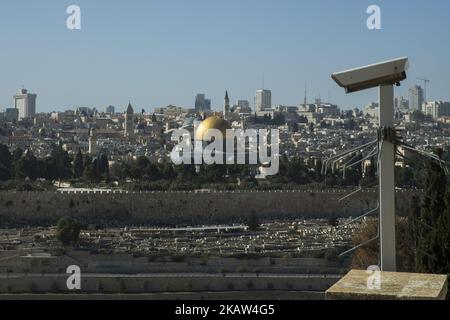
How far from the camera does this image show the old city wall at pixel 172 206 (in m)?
24.7

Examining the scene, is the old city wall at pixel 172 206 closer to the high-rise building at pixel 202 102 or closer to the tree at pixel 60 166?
the tree at pixel 60 166

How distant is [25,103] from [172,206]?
7396cm

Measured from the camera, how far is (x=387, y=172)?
313 centimetres

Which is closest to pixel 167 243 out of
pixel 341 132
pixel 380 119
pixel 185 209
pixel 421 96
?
pixel 185 209

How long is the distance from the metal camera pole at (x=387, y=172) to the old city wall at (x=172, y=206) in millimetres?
21370

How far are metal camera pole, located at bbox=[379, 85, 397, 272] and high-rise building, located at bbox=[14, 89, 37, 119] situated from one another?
309 ft

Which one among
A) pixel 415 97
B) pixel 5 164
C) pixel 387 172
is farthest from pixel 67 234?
pixel 415 97

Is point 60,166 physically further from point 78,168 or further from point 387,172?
point 387,172

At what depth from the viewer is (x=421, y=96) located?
104000mm

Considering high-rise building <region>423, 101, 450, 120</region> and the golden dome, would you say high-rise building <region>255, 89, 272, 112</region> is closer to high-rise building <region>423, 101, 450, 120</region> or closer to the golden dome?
high-rise building <region>423, 101, 450, 120</region>

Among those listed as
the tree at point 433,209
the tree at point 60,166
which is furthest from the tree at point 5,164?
the tree at point 433,209

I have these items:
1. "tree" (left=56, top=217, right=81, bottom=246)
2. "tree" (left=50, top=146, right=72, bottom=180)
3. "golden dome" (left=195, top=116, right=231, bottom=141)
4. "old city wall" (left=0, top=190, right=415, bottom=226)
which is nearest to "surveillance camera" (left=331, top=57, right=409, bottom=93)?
"tree" (left=56, top=217, right=81, bottom=246)

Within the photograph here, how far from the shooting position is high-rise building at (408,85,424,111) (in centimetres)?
10196
